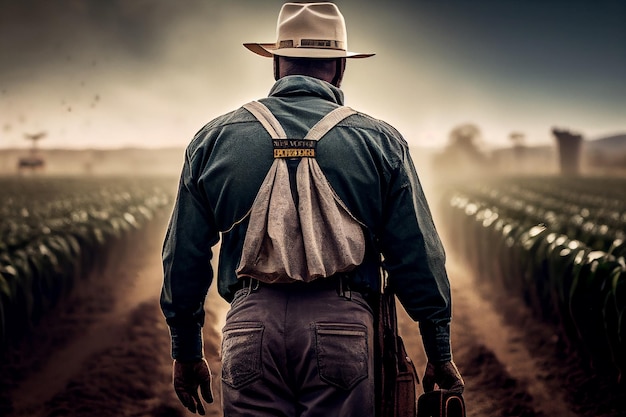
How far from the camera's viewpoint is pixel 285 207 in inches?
94.8

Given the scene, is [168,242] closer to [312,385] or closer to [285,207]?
[285,207]

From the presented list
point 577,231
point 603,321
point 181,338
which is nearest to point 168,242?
point 181,338

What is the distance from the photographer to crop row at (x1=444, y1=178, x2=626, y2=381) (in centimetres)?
555

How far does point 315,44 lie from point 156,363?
15.5ft

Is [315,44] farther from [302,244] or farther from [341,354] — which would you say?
[341,354]

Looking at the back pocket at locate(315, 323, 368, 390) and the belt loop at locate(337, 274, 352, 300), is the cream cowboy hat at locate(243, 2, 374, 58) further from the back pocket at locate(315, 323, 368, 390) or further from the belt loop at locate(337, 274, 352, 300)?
the back pocket at locate(315, 323, 368, 390)

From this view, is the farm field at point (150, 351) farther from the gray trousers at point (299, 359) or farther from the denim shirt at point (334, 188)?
the gray trousers at point (299, 359)

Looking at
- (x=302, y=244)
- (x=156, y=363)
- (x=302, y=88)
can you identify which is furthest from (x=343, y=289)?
(x=156, y=363)

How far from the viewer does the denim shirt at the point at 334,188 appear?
2467 mm

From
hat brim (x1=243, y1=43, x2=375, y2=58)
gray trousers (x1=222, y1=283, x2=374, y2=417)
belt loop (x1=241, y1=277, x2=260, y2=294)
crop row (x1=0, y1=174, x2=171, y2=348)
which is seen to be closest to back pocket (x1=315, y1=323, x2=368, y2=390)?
gray trousers (x1=222, y1=283, x2=374, y2=417)

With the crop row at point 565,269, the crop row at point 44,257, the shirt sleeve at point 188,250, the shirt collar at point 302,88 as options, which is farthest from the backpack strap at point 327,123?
the crop row at point 44,257

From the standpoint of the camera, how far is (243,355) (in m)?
2.32

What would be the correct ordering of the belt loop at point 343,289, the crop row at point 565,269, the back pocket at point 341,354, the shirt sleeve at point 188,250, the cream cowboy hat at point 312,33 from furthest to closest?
the crop row at point 565,269 → the cream cowboy hat at point 312,33 → the shirt sleeve at point 188,250 → the belt loop at point 343,289 → the back pocket at point 341,354

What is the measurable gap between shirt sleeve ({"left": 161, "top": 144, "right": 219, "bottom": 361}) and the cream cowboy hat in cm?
52
